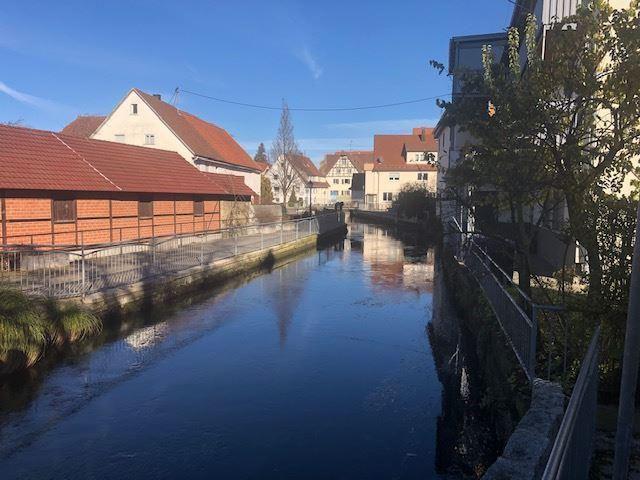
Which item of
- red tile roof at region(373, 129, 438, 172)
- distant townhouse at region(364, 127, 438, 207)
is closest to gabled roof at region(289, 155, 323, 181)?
distant townhouse at region(364, 127, 438, 207)

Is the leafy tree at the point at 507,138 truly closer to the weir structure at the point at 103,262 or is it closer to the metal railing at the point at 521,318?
the metal railing at the point at 521,318

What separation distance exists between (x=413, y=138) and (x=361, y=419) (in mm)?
67413

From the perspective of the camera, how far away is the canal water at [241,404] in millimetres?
5938

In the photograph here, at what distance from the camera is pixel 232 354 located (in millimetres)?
9930

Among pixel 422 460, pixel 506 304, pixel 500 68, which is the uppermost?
pixel 500 68

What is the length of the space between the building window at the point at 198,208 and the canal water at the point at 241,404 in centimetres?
1234

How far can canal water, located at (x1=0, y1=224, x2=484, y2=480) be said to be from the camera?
5938 millimetres

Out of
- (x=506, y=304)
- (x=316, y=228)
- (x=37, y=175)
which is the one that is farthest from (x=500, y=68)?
(x=316, y=228)

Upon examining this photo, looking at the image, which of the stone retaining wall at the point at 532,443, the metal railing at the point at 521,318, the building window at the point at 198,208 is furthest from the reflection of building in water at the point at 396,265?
the stone retaining wall at the point at 532,443

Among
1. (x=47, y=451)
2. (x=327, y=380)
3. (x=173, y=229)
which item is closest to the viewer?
(x=47, y=451)

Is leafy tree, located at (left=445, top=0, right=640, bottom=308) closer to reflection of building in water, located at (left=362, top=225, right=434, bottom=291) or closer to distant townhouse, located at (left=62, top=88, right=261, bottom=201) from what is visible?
reflection of building in water, located at (left=362, top=225, right=434, bottom=291)

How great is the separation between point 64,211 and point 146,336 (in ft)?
26.6

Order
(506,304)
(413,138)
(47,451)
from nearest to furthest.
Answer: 1. (47,451)
2. (506,304)
3. (413,138)

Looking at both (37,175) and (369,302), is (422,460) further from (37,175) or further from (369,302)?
(37,175)
